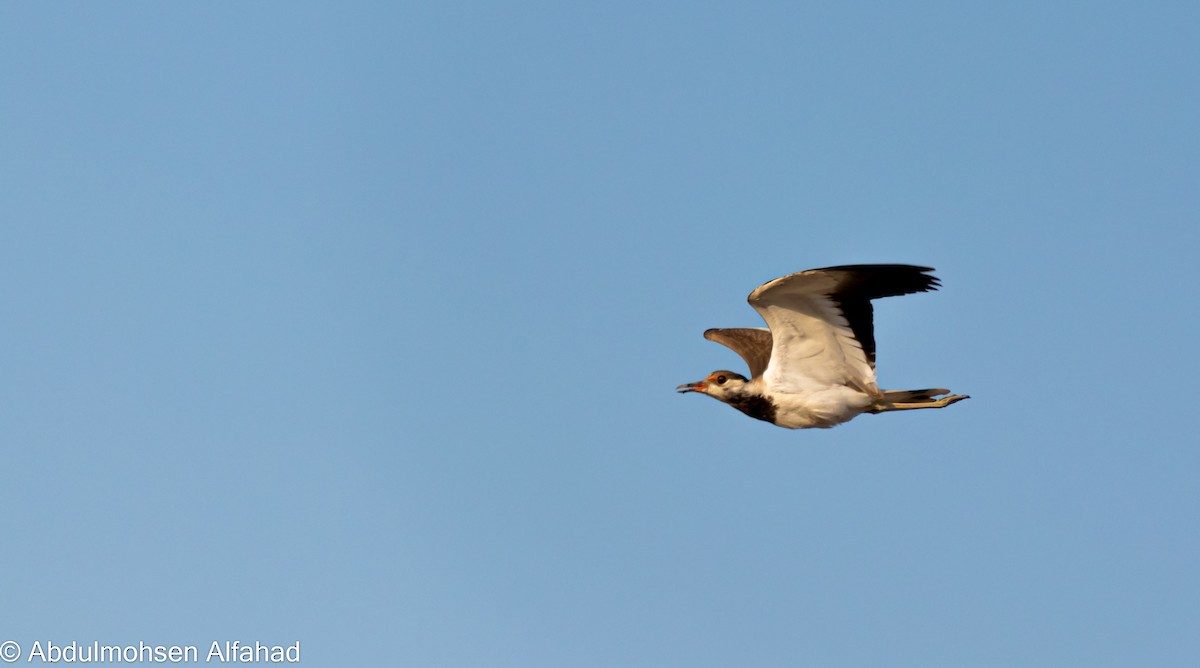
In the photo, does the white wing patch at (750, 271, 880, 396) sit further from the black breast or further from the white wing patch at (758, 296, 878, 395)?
the black breast

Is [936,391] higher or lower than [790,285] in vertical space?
lower

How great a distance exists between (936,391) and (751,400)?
2.72 metres

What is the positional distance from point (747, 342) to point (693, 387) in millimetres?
1909

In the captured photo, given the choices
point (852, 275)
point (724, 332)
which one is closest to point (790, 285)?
point (852, 275)

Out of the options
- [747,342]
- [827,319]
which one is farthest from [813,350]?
[747,342]

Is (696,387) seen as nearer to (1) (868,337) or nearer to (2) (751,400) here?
(2) (751,400)

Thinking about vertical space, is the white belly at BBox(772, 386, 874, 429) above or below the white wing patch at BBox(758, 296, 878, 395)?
below

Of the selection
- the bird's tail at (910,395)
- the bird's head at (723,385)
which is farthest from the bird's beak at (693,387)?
the bird's tail at (910,395)

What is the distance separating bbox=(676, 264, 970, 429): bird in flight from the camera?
20328 millimetres

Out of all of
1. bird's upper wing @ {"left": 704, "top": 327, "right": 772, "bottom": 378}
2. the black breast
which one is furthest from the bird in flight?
bird's upper wing @ {"left": 704, "top": 327, "right": 772, "bottom": 378}

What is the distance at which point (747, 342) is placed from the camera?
2450 centimetres

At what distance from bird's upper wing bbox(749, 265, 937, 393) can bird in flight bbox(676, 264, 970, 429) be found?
0.01 m

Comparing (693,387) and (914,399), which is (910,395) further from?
(693,387)

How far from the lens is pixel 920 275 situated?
64.3 feet
